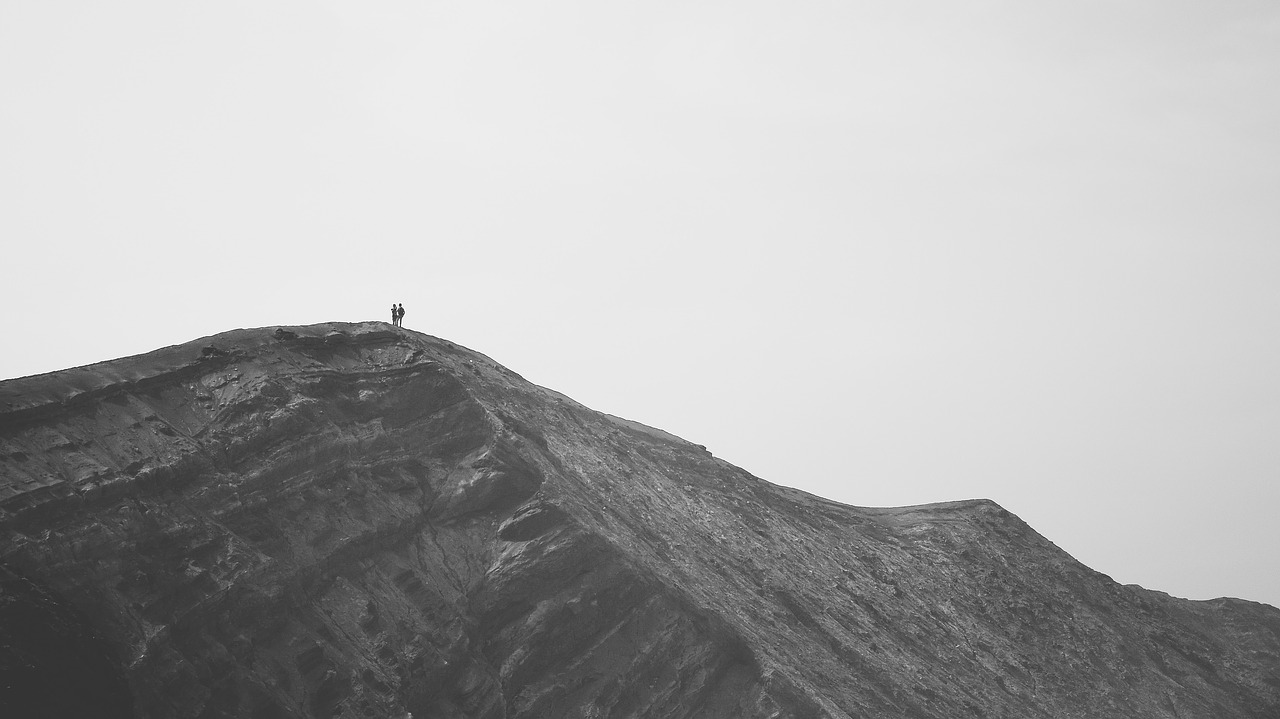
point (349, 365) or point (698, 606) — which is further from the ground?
point (349, 365)

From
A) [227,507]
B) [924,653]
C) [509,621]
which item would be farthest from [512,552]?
[924,653]

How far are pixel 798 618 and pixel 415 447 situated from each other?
17385 mm

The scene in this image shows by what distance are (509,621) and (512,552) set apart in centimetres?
233

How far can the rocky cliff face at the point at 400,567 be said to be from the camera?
28.7 meters

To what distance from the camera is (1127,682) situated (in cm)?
5350

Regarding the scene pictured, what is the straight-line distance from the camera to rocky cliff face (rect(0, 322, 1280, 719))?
94.1 feet

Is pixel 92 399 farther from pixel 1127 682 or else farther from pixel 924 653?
pixel 1127 682

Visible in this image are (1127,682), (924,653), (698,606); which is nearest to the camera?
(698,606)

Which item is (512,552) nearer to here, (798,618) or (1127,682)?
(798,618)

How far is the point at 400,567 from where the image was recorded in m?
34.7

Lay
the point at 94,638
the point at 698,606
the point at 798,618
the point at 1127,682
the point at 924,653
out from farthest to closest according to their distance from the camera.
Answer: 1. the point at 1127,682
2. the point at 924,653
3. the point at 798,618
4. the point at 698,606
5. the point at 94,638

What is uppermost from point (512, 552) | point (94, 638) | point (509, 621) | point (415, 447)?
point (415, 447)

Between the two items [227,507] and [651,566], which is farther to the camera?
[651,566]

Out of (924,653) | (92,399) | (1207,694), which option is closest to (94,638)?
(92,399)
